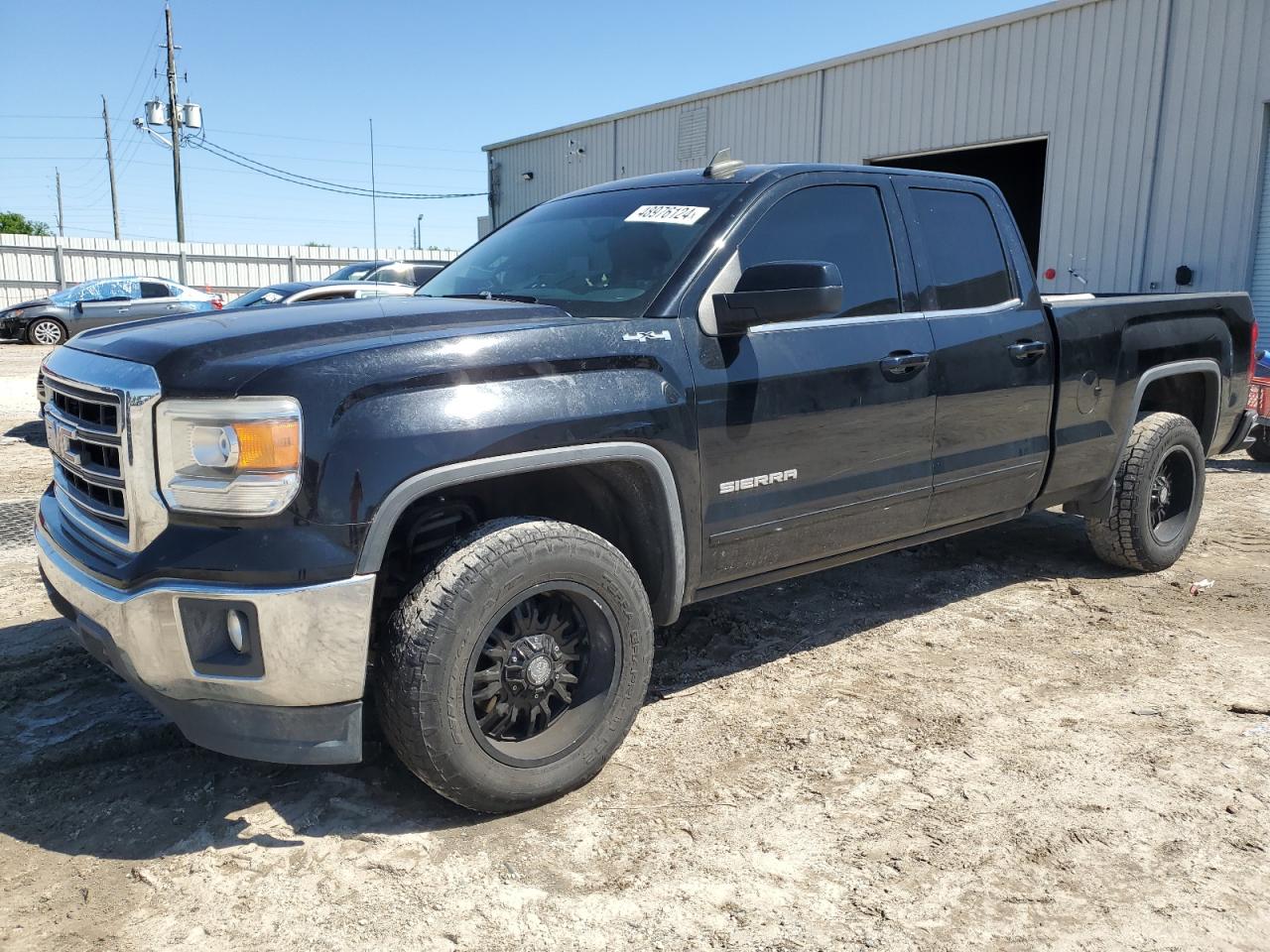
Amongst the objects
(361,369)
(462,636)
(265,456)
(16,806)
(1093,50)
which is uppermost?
(1093,50)

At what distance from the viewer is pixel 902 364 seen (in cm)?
362

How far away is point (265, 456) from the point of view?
7.70 feet

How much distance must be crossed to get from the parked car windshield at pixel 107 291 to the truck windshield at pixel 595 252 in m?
17.3

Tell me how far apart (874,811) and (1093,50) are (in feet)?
45.6

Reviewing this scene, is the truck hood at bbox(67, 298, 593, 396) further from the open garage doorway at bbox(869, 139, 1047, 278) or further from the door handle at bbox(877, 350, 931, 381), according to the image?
the open garage doorway at bbox(869, 139, 1047, 278)

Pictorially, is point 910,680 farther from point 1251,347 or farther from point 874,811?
point 1251,347

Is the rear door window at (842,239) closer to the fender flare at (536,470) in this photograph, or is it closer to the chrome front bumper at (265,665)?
the fender flare at (536,470)

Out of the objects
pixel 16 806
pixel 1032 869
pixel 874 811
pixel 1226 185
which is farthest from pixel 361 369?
pixel 1226 185

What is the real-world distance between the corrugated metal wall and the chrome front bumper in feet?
42.8

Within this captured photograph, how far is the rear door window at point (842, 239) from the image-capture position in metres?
3.46

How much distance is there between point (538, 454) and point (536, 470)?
0.25 feet

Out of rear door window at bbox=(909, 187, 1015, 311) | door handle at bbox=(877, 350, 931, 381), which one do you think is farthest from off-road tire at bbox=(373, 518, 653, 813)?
rear door window at bbox=(909, 187, 1015, 311)

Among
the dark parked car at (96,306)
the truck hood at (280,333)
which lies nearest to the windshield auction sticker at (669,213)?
the truck hood at (280,333)

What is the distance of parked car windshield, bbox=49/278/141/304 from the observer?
738 inches
